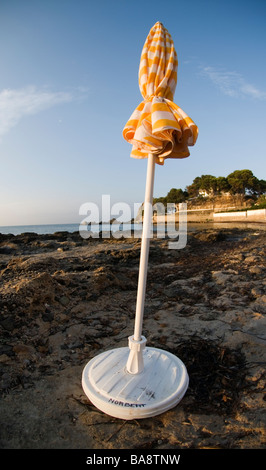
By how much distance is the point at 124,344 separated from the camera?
360cm

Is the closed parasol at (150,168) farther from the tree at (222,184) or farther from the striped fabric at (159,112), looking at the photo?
the tree at (222,184)

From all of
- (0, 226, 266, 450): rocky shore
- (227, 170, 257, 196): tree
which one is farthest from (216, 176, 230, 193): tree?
(0, 226, 266, 450): rocky shore

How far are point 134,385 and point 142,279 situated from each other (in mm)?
981

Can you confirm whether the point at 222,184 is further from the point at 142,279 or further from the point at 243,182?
the point at 142,279

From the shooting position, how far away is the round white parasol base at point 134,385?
7.63 ft

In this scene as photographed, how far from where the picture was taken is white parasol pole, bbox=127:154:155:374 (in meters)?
2.53

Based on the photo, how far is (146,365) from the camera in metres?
2.83

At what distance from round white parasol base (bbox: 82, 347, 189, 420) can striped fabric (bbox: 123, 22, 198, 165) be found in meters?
2.07

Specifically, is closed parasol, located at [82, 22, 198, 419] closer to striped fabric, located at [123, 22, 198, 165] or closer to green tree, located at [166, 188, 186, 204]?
striped fabric, located at [123, 22, 198, 165]

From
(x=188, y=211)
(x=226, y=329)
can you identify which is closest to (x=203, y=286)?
(x=226, y=329)

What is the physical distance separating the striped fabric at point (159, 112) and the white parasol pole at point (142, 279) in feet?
0.61

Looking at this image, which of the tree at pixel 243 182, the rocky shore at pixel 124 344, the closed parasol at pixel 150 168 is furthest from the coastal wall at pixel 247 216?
the closed parasol at pixel 150 168

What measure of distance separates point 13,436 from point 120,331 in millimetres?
1969
